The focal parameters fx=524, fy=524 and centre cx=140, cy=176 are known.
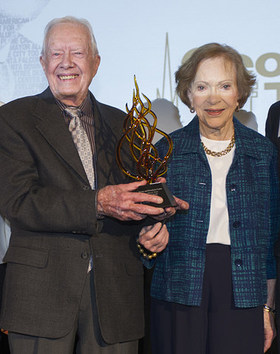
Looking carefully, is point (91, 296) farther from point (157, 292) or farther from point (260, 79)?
point (260, 79)

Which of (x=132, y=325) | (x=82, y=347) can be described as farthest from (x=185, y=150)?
(x=82, y=347)

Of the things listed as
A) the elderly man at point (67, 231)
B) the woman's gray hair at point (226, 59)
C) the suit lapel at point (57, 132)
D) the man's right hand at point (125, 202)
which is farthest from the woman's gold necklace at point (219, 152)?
the suit lapel at point (57, 132)

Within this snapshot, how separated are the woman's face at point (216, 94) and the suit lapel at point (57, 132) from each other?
0.56 meters

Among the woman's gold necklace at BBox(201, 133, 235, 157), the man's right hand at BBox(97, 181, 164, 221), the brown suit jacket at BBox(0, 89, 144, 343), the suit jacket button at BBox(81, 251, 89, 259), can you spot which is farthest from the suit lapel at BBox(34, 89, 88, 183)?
the woman's gold necklace at BBox(201, 133, 235, 157)

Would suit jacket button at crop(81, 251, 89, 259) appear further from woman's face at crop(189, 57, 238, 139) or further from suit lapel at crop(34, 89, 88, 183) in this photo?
woman's face at crop(189, 57, 238, 139)

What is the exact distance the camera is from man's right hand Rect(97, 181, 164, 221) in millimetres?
1696

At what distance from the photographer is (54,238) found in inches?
71.1

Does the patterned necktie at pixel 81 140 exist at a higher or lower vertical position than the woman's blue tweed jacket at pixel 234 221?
higher

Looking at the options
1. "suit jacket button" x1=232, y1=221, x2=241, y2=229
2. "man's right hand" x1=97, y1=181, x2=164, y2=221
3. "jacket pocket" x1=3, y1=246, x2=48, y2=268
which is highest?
"man's right hand" x1=97, y1=181, x2=164, y2=221

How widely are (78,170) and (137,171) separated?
0.21 meters

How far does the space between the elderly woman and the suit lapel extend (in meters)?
0.41

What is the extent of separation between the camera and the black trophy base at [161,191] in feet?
5.55

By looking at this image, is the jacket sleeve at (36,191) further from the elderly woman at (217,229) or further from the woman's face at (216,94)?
the woman's face at (216,94)

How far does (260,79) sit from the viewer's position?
2.98 m
